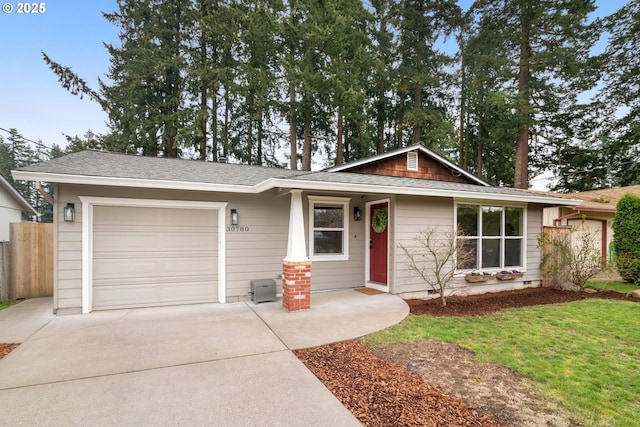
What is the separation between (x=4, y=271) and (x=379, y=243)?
820cm

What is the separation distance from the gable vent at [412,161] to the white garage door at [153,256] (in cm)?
608

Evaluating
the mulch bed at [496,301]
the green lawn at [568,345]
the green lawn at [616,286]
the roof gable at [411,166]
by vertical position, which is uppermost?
the roof gable at [411,166]

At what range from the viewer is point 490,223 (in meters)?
7.55

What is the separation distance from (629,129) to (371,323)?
20873 millimetres

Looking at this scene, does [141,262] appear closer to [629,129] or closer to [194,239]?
[194,239]

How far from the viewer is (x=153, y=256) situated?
5625 mm

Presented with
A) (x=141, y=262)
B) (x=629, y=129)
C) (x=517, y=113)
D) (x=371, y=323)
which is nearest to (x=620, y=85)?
(x=629, y=129)

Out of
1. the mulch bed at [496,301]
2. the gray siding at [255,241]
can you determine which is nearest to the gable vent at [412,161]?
the mulch bed at [496,301]

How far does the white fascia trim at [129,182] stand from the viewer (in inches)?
177

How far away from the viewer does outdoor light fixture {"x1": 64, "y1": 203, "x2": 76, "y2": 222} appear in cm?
496

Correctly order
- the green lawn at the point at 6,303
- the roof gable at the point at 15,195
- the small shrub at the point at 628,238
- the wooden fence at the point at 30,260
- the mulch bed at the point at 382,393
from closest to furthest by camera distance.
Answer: the mulch bed at the point at 382,393, the green lawn at the point at 6,303, the wooden fence at the point at 30,260, the small shrub at the point at 628,238, the roof gable at the point at 15,195

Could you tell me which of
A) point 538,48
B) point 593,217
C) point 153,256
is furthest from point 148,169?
point 538,48

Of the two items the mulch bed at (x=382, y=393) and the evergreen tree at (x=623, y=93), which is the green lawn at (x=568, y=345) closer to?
the mulch bed at (x=382, y=393)

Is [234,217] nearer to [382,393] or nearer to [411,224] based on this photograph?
[411,224]
